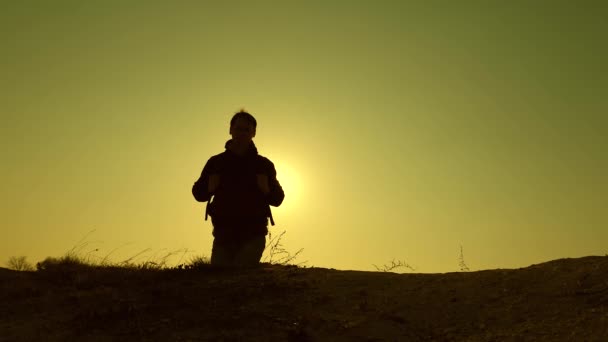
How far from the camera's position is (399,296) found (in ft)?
17.4

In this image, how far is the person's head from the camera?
736 centimetres

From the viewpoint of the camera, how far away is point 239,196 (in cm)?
733

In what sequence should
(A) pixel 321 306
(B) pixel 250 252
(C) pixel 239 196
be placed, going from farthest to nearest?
(C) pixel 239 196 < (B) pixel 250 252 < (A) pixel 321 306

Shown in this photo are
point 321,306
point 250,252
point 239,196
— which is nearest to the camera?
point 321,306

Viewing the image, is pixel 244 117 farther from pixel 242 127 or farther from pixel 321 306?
pixel 321 306

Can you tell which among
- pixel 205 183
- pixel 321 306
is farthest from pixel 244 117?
pixel 321 306

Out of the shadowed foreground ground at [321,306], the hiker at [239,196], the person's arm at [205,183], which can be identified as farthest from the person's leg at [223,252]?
the shadowed foreground ground at [321,306]

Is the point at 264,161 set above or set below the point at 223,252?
above

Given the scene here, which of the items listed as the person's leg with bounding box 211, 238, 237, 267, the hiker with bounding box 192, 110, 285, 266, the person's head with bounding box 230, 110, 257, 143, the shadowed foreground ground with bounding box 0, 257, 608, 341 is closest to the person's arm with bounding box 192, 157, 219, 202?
the hiker with bounding box 192, 110, 285, 266

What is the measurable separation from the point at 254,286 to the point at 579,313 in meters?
2.99

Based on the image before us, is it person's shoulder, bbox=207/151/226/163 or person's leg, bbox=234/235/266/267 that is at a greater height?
person's shoulder, bbox=207/151/226/163

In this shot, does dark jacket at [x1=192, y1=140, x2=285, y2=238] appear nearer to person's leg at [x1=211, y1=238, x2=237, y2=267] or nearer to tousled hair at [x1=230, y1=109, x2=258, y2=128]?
person's leg at [x1=211, y1=238, x2=237, y2=267]

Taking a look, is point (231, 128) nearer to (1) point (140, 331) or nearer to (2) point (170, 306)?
(2) point (170, 306)

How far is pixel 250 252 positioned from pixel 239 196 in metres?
0.73
